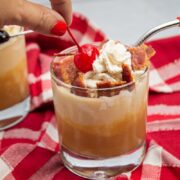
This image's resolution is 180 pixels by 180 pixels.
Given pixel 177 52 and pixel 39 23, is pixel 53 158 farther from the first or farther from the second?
pixel 177 52

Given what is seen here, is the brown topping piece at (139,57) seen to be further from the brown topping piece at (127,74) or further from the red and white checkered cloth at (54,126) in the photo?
the red and white checkered cloth at (54,126)

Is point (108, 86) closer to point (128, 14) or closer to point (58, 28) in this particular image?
point (58, 28)

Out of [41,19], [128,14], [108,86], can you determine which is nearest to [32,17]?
[41,19]

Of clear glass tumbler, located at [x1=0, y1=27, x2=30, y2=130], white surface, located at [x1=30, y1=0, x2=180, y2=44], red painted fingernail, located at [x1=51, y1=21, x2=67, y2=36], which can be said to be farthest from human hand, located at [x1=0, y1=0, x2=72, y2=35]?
white surface, located at [x1=30, y1=0, x2=180, y2=44]

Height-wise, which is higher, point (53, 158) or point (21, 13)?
point (21, 13)

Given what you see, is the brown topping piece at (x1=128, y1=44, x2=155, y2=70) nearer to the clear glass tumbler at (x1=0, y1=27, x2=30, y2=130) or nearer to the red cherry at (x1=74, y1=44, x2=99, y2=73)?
the red cherry at (x1=74, y1=44, x2=99, y2=73)

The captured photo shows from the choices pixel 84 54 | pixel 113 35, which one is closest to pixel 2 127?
pixel 84 54
